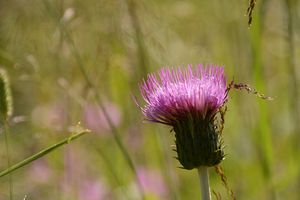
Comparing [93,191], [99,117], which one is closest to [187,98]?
[93,191]

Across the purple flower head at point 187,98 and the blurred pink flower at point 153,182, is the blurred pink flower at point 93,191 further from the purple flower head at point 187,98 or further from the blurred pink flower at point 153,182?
the purple flower head at point 187,98

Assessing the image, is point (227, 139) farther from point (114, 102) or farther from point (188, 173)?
point (114, 102)

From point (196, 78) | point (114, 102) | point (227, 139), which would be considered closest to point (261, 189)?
point (227, 139)

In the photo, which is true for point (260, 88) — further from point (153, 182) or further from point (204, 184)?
point (153, 182)

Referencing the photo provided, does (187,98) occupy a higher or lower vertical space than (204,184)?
higher

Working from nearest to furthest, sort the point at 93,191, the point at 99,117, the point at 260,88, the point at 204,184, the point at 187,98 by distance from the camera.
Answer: the point at 204,184 → the point at 187,98 → the point at 260,88 → the point at 93,191 → the point at 99,117

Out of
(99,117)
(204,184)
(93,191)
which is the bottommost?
(204,184)

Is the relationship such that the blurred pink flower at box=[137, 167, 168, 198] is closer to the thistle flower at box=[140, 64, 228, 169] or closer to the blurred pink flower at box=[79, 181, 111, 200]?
the blurred pink flower at box=[79, 181, 111, 200]

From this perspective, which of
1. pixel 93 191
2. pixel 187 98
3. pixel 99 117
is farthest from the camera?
pixel 99 117
